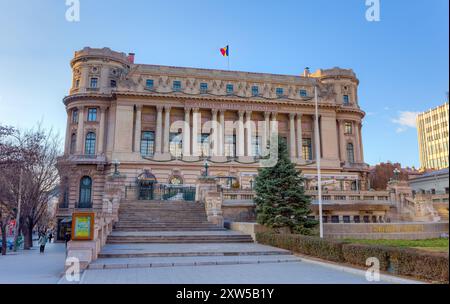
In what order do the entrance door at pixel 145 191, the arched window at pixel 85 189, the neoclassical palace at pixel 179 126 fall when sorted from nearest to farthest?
the entrance door at pixel 145 191, the neoclassical palace at pixel 179 126, the arched window at pixel 85 189

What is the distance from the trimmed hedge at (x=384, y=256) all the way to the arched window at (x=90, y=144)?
38.6 m

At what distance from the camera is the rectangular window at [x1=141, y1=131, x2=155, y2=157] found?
49.6 metres

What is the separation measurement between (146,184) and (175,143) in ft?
25.3

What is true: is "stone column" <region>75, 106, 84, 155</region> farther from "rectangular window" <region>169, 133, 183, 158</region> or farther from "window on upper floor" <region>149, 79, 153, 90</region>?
"rectangular window" <region>169, 133, 183, 158</region>

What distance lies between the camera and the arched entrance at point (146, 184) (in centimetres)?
4506

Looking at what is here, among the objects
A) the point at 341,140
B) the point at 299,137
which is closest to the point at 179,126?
the point at 299,137

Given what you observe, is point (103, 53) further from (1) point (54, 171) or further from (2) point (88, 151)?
(1) point (54, 171)

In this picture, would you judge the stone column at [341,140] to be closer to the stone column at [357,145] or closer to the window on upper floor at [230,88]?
the stone column at [357,145]

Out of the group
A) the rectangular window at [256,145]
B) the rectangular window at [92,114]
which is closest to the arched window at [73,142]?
the rectangular window at [92,114]

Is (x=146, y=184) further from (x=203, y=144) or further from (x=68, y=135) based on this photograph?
(x=68, y=135)

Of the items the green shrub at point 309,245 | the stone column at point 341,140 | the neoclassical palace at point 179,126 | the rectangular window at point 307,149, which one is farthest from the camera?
the stone column at point 341,140

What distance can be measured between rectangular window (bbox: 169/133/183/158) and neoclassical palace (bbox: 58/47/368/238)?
0.45 ft

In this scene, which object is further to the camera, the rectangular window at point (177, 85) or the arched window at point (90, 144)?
the rectangular window at point (177, 85)
